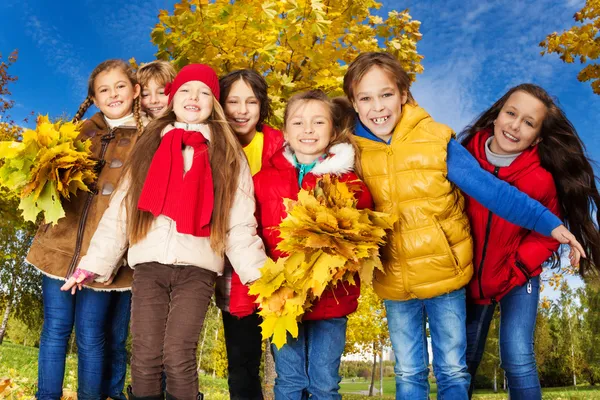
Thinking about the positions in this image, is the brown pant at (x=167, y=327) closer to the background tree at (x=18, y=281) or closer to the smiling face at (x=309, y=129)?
the smiling face at (x=309, y=129)

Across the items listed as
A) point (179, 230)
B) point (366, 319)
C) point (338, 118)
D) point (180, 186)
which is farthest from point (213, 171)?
point (366, 319)

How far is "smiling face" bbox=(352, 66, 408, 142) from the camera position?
3498mm

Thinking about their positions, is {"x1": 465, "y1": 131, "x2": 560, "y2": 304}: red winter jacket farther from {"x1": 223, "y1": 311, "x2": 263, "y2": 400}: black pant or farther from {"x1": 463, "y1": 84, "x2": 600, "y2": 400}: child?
{"x1": 223, "y1": 311, "x2": 263, "y2": 400}: black pant

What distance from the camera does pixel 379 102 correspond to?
11.6 feet

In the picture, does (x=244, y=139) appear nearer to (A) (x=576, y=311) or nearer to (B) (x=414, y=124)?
(B) (x=414, y=124)

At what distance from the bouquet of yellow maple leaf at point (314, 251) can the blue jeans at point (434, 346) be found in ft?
1.83

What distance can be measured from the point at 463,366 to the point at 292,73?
4.65 m

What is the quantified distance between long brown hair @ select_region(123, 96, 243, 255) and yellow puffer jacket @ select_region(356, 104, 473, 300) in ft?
2.84

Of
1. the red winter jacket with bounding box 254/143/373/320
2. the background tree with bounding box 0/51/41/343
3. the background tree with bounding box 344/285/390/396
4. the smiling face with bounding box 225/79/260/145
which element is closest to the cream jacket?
the red winter jacket with bounding box 254/143/373/320

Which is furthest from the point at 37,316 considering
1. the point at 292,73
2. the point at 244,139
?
the point at 244,139

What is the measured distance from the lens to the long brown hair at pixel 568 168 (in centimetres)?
384

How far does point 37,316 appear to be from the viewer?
29.2m

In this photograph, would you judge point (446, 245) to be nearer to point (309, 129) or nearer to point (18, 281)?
point (309, 129)

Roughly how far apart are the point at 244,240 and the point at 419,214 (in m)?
1.08
